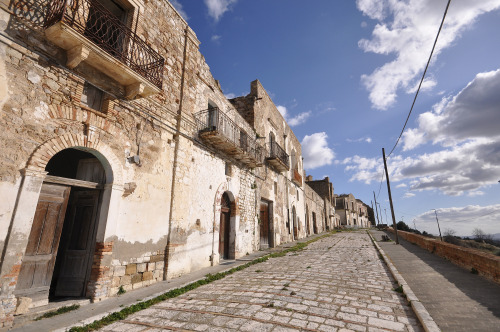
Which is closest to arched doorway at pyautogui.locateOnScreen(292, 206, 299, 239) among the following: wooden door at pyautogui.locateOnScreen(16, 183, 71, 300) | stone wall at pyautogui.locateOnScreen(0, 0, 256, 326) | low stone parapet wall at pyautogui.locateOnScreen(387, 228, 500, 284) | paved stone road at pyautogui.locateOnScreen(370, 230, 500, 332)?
low stone parapet wall at pyautogui.locateOnScreen(387, 228, 500, 284)

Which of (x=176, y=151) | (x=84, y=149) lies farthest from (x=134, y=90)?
(x=176, y=151)

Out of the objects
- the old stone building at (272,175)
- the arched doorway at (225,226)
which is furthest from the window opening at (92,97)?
the old stone building at (272,175)

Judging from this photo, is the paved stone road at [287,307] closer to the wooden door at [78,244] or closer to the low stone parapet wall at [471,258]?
the wooden door at [78,244]

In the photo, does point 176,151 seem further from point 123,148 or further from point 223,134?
point 223,134

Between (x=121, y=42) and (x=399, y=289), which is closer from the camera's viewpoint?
(x=399, y=289)

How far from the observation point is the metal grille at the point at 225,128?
9054mm

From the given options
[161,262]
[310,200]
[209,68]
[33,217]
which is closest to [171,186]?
[161,262]

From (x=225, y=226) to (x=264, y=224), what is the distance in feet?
14.7

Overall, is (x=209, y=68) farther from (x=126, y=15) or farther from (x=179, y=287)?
(x=179, y=287)

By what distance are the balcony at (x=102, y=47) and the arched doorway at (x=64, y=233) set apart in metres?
1.93

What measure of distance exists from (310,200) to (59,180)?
80.4 ft

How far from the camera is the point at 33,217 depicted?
13.7ft

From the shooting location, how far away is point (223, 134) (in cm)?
939

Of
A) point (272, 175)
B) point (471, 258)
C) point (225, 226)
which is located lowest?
point (471, 258)
